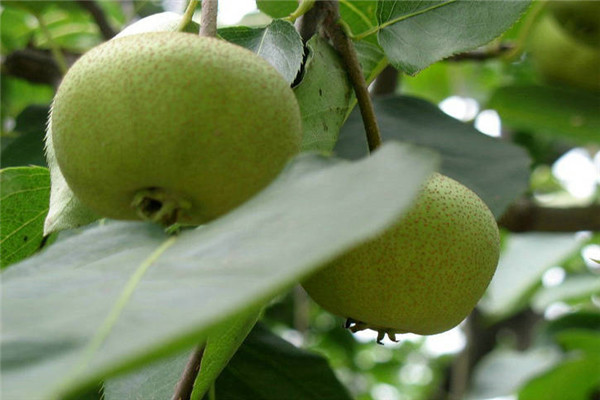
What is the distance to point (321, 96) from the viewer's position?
2.45 ft

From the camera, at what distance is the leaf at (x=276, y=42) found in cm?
69

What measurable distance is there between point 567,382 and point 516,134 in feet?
2.29

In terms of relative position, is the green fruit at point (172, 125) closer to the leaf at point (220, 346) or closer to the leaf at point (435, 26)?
the leaf at point (220, 346)

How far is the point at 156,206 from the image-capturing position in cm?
57

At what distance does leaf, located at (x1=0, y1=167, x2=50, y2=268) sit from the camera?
2.64 ft

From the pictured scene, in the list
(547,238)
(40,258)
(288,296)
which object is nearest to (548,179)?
(547,238)

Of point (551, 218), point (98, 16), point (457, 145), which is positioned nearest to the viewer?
point (457, 145)

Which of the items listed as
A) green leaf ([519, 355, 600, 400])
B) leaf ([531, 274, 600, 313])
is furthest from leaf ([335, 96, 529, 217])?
leaf ([531, 274, 600, 313])

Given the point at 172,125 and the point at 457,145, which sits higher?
the point at 172,125

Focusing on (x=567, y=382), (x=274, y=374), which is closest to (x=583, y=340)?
(x=567, y=382)

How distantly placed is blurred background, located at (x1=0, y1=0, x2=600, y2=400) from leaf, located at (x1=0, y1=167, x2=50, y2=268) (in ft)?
1.16

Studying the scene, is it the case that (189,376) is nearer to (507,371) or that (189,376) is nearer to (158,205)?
(158,205)

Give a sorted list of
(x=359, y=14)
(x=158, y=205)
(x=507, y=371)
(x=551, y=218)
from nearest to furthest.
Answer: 1. (x=158, y=205)
2. (x=359, y=14)
3. (x=551, y=218)
4. (x=507, y=371)

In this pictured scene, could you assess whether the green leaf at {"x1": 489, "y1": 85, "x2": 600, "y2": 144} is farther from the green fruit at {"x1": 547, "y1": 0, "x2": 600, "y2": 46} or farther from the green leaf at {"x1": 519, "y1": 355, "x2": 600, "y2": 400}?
the green leaf at {"x1": 519, "y1": 355, "x2": 600, "y2": 400}
